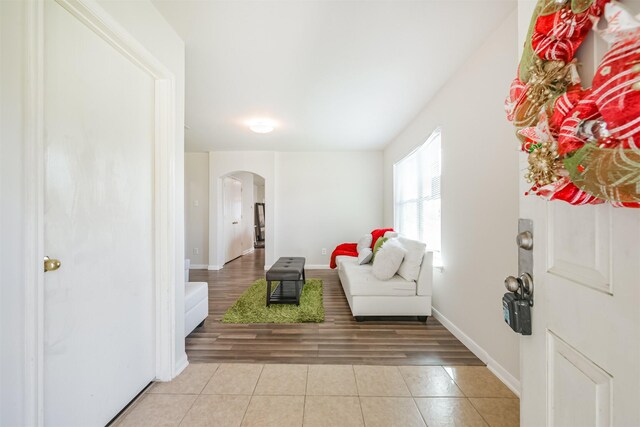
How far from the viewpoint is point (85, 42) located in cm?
126

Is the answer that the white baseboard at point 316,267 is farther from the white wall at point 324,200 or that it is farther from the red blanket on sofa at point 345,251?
the red blanket on sofa at point 345,251

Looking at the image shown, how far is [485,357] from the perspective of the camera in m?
1.94

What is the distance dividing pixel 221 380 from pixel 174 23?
251cm

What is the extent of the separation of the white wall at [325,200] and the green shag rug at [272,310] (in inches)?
74.0

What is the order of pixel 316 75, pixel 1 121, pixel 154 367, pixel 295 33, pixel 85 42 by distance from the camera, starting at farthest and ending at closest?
pixel 316 75, pixel 295 33, pixel 154 367, pixel 85 42, pixel 1 121

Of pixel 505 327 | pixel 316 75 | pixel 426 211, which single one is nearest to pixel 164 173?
pixel 316 75

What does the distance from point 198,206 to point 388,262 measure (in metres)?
4.42

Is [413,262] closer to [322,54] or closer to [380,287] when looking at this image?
[380,287]

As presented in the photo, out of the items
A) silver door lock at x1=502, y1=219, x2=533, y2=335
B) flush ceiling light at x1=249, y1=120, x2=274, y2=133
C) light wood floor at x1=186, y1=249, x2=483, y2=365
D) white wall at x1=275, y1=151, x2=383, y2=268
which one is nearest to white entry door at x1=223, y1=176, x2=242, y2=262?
white wall at x1=275, y1=151, x2=383, y2=268

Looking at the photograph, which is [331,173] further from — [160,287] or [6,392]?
[6,392]

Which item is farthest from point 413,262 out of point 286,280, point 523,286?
point 523,286

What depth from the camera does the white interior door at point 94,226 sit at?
3.65 feet

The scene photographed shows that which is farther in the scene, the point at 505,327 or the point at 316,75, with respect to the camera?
the point at 316,75

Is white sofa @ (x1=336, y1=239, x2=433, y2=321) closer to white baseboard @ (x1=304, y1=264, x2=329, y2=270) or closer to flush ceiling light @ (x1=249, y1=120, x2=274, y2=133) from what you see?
flush ceiling light @ (x1=249, y1=120, x2=274, y2=133)
